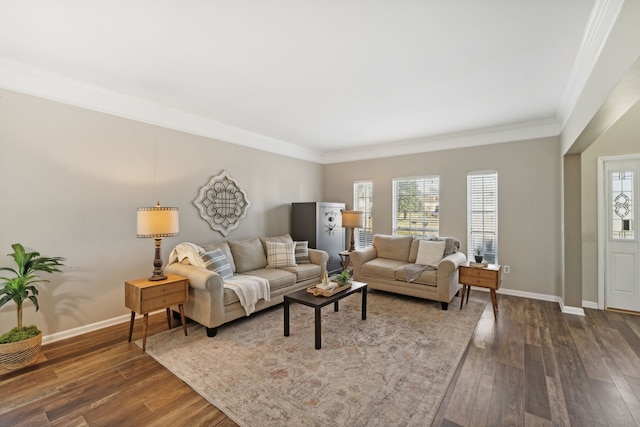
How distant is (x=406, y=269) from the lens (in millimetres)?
4180

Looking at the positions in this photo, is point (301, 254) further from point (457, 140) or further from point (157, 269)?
point (457, 140)

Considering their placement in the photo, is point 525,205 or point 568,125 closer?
point 568,125

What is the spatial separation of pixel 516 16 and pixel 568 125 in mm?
2325

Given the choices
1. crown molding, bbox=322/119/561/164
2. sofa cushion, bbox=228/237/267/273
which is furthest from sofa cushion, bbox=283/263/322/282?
crown molding, bbox=322/119/561/164

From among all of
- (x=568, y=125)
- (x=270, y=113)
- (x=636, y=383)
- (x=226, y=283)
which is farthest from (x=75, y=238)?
(x=568, y=125)

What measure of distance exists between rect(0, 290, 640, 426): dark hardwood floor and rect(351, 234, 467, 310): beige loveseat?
791 millimetres

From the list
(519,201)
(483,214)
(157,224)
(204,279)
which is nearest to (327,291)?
(204,279)

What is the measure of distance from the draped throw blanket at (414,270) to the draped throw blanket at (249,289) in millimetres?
1998

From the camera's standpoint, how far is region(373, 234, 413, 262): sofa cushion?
15.8ft

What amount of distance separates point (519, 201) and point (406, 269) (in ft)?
7.17

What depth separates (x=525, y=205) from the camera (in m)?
4.47

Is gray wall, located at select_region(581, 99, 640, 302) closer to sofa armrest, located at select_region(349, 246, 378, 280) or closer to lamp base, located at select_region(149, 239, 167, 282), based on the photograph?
sofa armrest, located at select_region(349, 246, 378, 280)

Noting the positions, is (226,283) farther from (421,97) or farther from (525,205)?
(525,205)

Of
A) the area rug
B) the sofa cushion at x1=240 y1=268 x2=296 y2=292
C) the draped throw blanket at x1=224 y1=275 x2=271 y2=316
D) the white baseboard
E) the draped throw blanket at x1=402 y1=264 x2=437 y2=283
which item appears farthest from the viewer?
the draped throw blanket at x1=402 y1=264 x2=437 y2=283
